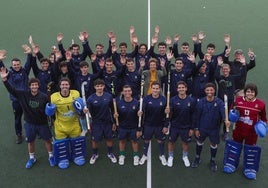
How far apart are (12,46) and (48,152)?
662cm

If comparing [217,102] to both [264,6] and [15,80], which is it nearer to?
[15,80]

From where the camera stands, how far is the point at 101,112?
20.3 ft

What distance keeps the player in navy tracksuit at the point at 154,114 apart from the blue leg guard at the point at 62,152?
4.96 feet

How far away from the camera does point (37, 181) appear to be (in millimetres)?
6000

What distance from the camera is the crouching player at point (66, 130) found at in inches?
238

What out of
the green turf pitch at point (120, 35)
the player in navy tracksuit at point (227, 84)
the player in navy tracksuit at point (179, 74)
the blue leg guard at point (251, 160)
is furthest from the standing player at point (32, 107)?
the blue leg guard at point (251, 160)

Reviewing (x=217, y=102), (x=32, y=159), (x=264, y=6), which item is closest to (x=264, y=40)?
(x=264, y=6)

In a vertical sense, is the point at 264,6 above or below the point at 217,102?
above

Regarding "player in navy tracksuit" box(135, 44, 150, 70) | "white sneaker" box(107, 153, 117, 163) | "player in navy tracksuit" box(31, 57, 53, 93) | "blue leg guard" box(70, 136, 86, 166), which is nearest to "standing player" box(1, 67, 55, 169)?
"blue leg guard" box(70, 136, 86, 166)

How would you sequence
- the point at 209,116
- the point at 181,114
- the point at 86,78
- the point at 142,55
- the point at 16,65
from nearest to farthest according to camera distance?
the point at 209,116
the point at 181,114
the point at 16,65
the point at 86,78
the point at 142,55

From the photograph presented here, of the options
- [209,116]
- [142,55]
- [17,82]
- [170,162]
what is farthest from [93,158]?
[142,55]

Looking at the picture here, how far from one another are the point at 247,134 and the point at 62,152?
136 inches

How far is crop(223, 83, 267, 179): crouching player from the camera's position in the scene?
19.0ft

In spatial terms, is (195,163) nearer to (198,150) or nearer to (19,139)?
(198,150)
